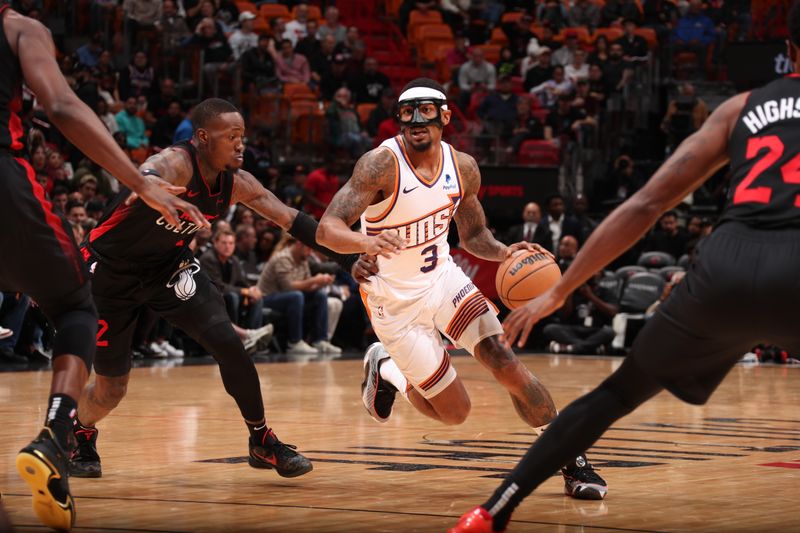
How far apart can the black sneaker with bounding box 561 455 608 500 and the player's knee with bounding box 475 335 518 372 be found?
0.63m

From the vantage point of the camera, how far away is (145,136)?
17.5 metres

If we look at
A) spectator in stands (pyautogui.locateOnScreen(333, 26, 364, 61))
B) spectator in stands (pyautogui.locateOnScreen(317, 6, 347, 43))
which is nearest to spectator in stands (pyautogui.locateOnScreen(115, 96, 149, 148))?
spectator in stands (pyautogui.locateOnScreen(333, 26, 364, 61))

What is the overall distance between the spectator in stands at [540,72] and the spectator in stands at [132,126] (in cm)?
715

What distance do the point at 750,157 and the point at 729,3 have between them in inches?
704

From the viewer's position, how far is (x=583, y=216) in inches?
686

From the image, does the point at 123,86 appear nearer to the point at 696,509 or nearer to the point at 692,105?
the point at 692,105

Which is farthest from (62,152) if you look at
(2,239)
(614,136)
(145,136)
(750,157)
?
(750,157)

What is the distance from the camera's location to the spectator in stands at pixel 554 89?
819 inches

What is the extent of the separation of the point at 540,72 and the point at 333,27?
3.64m

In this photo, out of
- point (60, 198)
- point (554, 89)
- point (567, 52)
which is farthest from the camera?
point (567, 52)

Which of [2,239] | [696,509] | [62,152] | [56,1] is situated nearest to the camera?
[2,239]

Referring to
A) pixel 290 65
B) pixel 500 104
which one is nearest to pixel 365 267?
pixel 500 104

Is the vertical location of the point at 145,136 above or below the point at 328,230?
below

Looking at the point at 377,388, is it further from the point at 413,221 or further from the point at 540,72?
the point at 540,72
